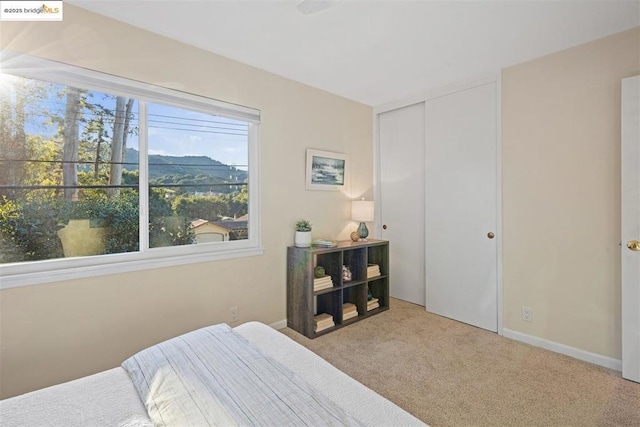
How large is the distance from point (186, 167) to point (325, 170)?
1.47m

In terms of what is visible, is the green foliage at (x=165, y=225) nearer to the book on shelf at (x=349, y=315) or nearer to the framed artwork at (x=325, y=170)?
the framed artwork at (x=325, y=170)

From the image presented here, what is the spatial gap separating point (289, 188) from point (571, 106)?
2519mm

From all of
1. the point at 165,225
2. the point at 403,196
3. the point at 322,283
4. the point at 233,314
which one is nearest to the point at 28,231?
the point at 165,225

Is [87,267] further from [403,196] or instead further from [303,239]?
[403,196]

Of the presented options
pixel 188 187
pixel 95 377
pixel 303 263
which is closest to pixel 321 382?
pixel 95 377

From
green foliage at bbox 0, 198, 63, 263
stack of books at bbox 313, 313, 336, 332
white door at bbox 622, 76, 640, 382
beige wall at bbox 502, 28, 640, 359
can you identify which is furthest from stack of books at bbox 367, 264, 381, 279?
green foliage at bbox 0, 198, 63, 263

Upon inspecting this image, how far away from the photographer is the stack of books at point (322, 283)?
2831mm

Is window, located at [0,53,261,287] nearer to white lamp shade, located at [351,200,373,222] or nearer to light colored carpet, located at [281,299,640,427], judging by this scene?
white lamp shade, located at [351,200,373,222]

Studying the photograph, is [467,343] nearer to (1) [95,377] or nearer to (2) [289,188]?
(2) [289,188]

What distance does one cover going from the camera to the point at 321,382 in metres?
1.17

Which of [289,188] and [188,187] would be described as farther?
[289,188]

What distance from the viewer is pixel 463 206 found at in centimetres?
311

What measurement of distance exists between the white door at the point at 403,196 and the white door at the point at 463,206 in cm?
17

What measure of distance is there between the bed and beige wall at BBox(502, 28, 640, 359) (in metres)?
2.27
